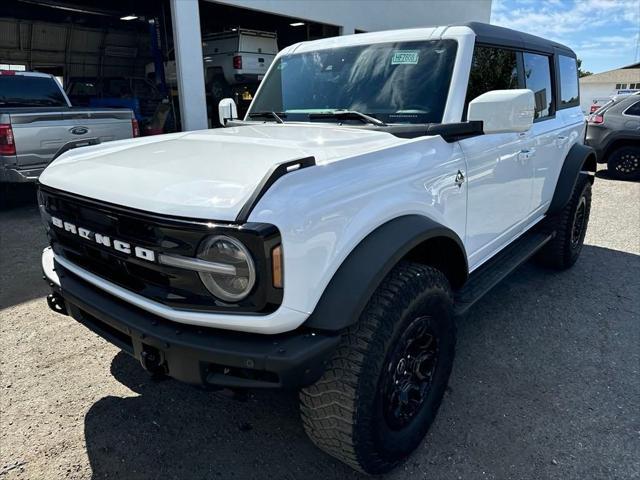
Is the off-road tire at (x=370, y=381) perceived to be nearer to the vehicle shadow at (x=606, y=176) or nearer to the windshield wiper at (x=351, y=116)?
the windshield wiper at (x=351, y=116)

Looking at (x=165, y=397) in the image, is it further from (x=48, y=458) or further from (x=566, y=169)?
(x=566, y=169)

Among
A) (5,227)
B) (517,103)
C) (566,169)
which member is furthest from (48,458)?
(5,227)

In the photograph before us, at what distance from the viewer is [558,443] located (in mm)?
2344

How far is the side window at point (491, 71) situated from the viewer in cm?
280

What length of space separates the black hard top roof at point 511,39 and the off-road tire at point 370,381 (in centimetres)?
161

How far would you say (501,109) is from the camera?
7.71 feet

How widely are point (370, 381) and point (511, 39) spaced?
104 inches

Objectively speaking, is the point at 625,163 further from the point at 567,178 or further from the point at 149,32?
the point at 149,32

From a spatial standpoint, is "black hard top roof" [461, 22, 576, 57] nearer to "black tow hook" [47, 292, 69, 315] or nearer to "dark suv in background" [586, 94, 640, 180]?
"black tow hook" [47, 292, 69, 315]

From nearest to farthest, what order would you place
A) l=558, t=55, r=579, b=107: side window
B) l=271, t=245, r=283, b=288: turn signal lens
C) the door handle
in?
l=271, t=245, r=283, b=288: turn signal lens, the door handle, l=558, t=55, r=579, b=107: side window

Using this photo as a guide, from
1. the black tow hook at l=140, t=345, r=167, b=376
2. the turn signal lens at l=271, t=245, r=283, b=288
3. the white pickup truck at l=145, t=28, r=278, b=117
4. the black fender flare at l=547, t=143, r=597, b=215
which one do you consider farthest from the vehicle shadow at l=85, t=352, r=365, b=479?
the white pickup truck at l=145, t=28, r=278, b=117

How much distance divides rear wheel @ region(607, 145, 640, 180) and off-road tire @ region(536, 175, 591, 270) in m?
6.08

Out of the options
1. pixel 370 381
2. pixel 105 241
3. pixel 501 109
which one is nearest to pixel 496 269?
pixel 501 109

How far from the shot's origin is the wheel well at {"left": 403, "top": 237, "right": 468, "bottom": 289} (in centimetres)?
235
